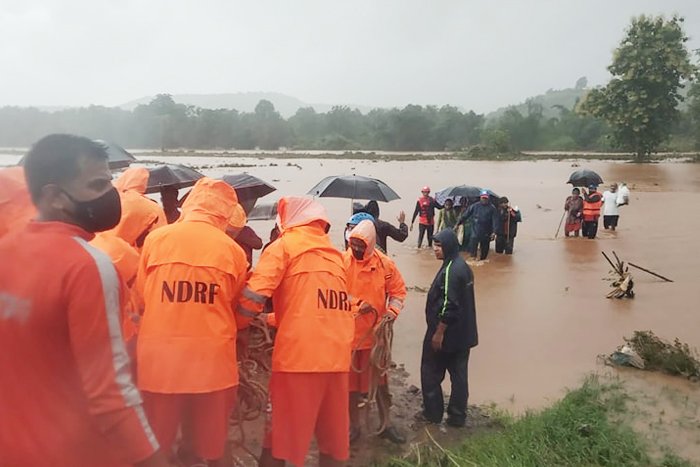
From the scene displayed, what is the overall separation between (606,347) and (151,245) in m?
5.48

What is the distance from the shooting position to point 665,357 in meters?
5.66

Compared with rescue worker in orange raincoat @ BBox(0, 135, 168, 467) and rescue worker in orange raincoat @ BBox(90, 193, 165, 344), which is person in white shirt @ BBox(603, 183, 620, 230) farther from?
rescue worker in orange raincoat @ BBox(0, 135, 168, 467)

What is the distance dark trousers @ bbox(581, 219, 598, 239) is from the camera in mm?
14266

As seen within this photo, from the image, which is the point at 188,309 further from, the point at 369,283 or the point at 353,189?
the point at 353,189

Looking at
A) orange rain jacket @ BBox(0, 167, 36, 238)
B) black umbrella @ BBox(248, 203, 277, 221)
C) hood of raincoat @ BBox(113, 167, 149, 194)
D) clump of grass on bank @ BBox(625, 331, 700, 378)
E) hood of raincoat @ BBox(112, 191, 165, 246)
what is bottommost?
clump of grass on bank @ BBox(625, 331, 700, 378)

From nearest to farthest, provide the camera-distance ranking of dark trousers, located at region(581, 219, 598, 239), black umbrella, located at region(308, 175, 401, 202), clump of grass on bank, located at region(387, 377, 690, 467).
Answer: clump of grass on bank, located at region(387, 377, 690, 467) → black umbrella, located at region(308, 175, 401, 202) → dark trousers, located at region(581, 219, 598, 239)

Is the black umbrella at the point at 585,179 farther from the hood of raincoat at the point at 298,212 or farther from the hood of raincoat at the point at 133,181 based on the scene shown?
the hood of raincoat at the point at 298,212

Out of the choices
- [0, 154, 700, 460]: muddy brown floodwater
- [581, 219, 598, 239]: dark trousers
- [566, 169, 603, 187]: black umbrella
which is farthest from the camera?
[566, 169, 603, 187]: black umbrella

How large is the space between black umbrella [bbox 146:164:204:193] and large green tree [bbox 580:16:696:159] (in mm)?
37086

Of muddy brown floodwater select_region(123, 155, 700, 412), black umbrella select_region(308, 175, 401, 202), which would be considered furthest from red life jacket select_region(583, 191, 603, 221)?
black umbrella select_region(308, 175, 401, 202)

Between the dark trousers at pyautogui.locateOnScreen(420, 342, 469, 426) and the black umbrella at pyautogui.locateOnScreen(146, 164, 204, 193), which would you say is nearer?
the dark trousers at pyautogui.locateOnScreen(420, 342, 469, 426)

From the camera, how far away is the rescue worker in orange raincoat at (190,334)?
272 cm

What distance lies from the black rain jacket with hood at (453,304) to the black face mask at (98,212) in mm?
2916

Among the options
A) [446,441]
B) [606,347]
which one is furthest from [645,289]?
[446,441]
